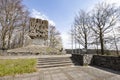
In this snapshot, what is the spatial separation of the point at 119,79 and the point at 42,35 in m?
13.2

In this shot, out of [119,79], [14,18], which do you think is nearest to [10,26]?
[14,18]

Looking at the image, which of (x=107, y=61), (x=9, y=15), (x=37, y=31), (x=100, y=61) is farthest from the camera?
(x=9, y=15)

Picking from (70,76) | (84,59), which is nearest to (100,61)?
(84,59)

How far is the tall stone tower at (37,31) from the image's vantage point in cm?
1558

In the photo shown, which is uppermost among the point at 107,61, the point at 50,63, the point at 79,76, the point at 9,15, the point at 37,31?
the point at 9,15

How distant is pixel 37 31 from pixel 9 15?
6.36m

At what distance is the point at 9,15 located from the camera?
17.2 metres

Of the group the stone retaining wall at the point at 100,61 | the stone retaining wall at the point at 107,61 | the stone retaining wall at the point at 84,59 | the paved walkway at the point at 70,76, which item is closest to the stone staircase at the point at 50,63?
the stone retaining wall at the point at 84,59

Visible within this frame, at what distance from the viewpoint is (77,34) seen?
24.1 m

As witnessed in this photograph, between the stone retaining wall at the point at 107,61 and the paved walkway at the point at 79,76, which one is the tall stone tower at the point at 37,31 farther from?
the paved walkway at the point at 79,76

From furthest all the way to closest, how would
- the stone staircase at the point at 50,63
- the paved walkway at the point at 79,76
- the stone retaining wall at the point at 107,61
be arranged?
1. the stone staircase at the point at 50,63
2. the stone retaining wall at the point at 107,61
3. the paved walkway at the point at 79,76

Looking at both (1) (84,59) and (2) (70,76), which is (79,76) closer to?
(2) (70,76)

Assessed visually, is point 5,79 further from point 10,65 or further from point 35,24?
point 35,24

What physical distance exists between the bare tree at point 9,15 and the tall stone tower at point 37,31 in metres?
4.40
